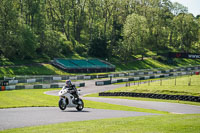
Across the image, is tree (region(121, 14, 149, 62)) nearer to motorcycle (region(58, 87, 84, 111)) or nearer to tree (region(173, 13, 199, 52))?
tree (region(173, 13, 199, 52))

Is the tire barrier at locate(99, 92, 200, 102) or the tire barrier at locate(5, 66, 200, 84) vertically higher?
the tire barrier at locate(5, 66, 200, 84)

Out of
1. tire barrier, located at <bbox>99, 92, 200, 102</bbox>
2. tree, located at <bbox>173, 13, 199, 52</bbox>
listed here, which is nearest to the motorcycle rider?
tire barrier, located at <bbox>99, 92, 200, 102</bbox>

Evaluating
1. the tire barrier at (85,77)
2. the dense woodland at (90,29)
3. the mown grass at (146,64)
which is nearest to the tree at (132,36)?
the dense woodland at (90,29)

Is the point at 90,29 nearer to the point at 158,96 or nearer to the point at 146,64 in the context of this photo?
the point at 146,64

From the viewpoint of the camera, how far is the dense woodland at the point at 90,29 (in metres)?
75.1

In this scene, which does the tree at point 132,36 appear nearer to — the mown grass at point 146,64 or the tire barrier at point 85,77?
the mown grass at point 146,64

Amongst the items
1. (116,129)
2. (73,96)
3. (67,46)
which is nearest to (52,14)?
(67,46)

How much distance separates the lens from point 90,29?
354ft

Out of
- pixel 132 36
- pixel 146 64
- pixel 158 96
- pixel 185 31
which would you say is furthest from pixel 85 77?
pixel 185 31

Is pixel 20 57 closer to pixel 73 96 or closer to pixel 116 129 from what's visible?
pixel 73 96

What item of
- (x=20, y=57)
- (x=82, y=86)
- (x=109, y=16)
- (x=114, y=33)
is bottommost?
(x=82, y=86)

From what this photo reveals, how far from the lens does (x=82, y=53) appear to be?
97.2 metres

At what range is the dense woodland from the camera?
246 feet

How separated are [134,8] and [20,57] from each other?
225 ft
